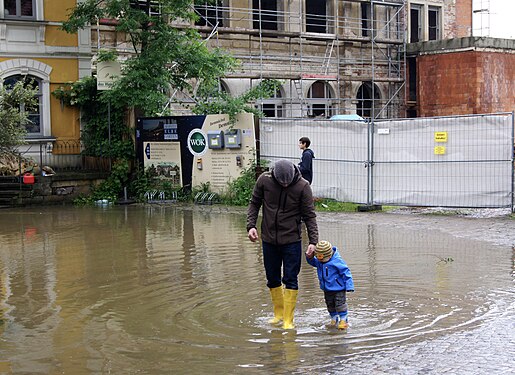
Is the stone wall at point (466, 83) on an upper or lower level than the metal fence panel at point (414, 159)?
upper

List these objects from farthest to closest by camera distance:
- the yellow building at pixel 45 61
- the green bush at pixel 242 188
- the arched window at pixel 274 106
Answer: the arched window at pixel 274 106
the yellow building at pixel 45 61
the green bush at pixel 242 188

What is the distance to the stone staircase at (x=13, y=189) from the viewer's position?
2209 cm

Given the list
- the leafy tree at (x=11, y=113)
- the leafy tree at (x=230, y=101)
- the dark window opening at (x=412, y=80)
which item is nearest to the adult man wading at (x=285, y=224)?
the leafy tree at (x=230, y=101)

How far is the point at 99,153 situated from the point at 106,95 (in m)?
2.42

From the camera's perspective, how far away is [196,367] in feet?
23.3

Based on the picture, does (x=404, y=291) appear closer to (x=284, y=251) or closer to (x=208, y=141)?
(x=284, y=251)

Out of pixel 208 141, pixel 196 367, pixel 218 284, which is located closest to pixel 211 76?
pixel 208 141

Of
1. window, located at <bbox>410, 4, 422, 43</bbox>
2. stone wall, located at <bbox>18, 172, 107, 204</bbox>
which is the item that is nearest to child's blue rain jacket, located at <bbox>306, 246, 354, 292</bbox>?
stone wall, located at <bbox>18, 172, 107, 204</bbox>

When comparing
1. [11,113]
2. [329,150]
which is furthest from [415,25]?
[11,113]

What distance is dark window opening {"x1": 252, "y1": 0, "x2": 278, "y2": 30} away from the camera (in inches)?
1298

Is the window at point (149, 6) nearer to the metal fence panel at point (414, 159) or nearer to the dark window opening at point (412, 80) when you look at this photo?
the metal fence panel at point (414, 159)

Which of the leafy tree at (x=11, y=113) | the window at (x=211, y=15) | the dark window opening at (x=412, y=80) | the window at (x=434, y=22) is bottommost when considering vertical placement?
the leafy tree at (x=11, y=113)

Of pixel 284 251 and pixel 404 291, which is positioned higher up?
pixel 284 251

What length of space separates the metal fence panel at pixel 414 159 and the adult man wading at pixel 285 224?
9.43m
